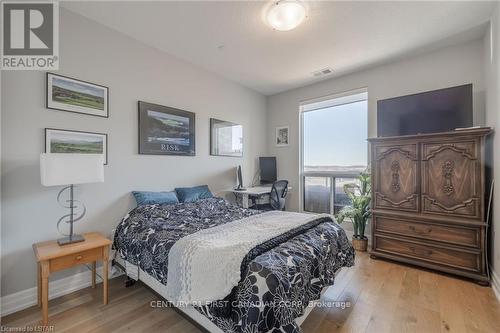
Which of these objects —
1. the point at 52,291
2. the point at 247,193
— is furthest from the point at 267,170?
the point at 52,291

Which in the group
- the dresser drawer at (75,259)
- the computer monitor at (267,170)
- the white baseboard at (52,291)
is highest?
the computer monitor at (267,170)

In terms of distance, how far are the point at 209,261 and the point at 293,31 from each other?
254cm

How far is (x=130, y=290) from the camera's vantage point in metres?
2.21

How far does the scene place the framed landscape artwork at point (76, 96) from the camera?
209 cm

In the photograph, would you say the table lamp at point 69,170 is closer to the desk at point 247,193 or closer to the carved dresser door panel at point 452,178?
the desk at point 247,193

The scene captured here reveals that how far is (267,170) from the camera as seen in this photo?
4484mm

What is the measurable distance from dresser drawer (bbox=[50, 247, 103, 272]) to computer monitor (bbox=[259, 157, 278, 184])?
3059mm

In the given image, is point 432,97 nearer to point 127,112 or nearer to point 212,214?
point 212,214

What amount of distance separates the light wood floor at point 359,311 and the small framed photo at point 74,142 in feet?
4.66

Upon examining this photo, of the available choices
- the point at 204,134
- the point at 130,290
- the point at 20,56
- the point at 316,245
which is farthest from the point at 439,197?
the point at 20,56

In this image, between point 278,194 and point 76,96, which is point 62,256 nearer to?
point 76,96

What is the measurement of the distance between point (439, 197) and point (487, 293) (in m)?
0.97

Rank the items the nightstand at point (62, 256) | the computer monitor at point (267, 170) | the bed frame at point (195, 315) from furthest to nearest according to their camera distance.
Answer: the computer monitor at point (267, 170) < the nightstand at point (62, 256) < the bed frame at point (195, 315)

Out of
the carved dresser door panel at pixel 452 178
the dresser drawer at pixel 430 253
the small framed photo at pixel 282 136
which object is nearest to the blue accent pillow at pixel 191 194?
the small framed photo at pixel 282 136
